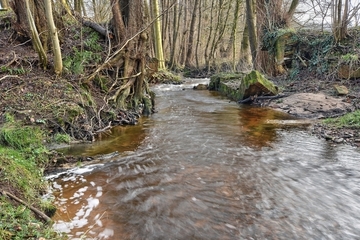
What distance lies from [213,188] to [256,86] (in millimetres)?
7189

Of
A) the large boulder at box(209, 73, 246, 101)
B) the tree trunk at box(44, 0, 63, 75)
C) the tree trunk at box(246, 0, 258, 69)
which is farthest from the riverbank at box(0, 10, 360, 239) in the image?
the tree trunk at box(246, 0, 258, 69)

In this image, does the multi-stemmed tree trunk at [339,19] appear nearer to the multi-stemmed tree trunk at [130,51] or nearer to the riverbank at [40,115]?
the riverbank at [40,115]

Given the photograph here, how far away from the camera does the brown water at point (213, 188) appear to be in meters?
3.15

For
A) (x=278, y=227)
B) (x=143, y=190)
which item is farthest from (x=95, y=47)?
(x=278, y=227)

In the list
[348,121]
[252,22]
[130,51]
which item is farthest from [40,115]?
[252,22]

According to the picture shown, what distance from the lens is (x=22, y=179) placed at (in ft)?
11.4

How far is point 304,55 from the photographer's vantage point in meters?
13.1

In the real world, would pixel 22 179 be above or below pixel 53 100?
below

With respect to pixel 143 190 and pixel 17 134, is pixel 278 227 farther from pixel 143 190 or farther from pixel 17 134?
pixel 17 134

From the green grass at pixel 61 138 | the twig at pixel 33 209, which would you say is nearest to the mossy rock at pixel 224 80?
the green grass at pixel 61 138

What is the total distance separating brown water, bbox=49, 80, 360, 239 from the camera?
10.3ft

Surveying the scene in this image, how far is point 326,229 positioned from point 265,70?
12720 mm

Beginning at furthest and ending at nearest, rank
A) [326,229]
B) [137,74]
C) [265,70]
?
[265,70] → [137,74] → [326,229]

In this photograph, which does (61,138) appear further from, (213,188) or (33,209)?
(213,188)
